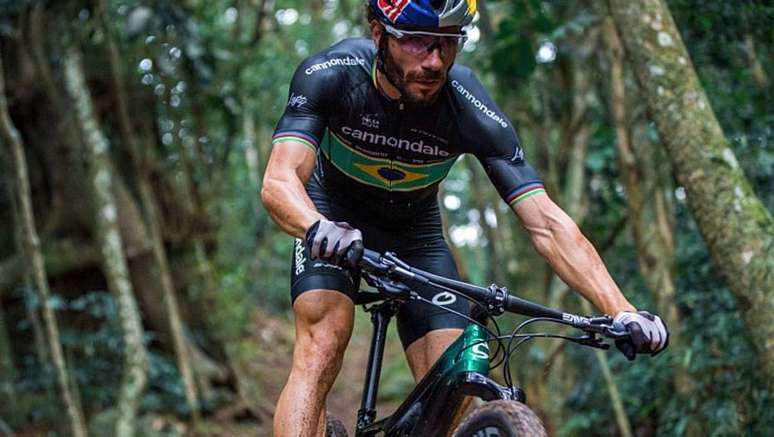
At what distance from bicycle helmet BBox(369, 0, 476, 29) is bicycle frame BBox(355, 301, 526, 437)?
1273 millimetres

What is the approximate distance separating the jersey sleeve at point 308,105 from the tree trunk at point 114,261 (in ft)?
22.9

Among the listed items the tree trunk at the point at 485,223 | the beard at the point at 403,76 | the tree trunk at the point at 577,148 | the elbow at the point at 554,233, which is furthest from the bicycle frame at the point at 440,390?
the tree trunk at the point at 577,148

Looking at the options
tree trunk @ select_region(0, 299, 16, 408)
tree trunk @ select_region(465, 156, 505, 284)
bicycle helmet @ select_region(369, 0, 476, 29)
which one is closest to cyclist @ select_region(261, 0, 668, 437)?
bicycle helmet @ select_region(369, 0, 476, 29)

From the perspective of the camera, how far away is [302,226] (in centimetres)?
381

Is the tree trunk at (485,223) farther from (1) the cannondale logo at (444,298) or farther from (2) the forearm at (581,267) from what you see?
(2) the forearm at (581,267)

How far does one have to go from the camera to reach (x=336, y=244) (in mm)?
3316

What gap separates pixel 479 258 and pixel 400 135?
45.8 ft

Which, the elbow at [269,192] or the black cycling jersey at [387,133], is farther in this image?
the black cycling jersey at [387,133]

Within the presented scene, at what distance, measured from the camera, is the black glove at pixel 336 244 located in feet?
10.8

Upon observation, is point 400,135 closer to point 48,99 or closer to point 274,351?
point 48,99

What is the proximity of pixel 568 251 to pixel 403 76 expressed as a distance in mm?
1047

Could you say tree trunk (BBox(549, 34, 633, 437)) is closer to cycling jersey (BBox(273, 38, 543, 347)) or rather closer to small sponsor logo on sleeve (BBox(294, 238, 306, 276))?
cycling jersey (BBox(273, 38, 543, 347))

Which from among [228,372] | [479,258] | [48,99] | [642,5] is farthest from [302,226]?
[479,258]

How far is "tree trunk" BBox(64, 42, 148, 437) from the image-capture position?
10594 millimetres
